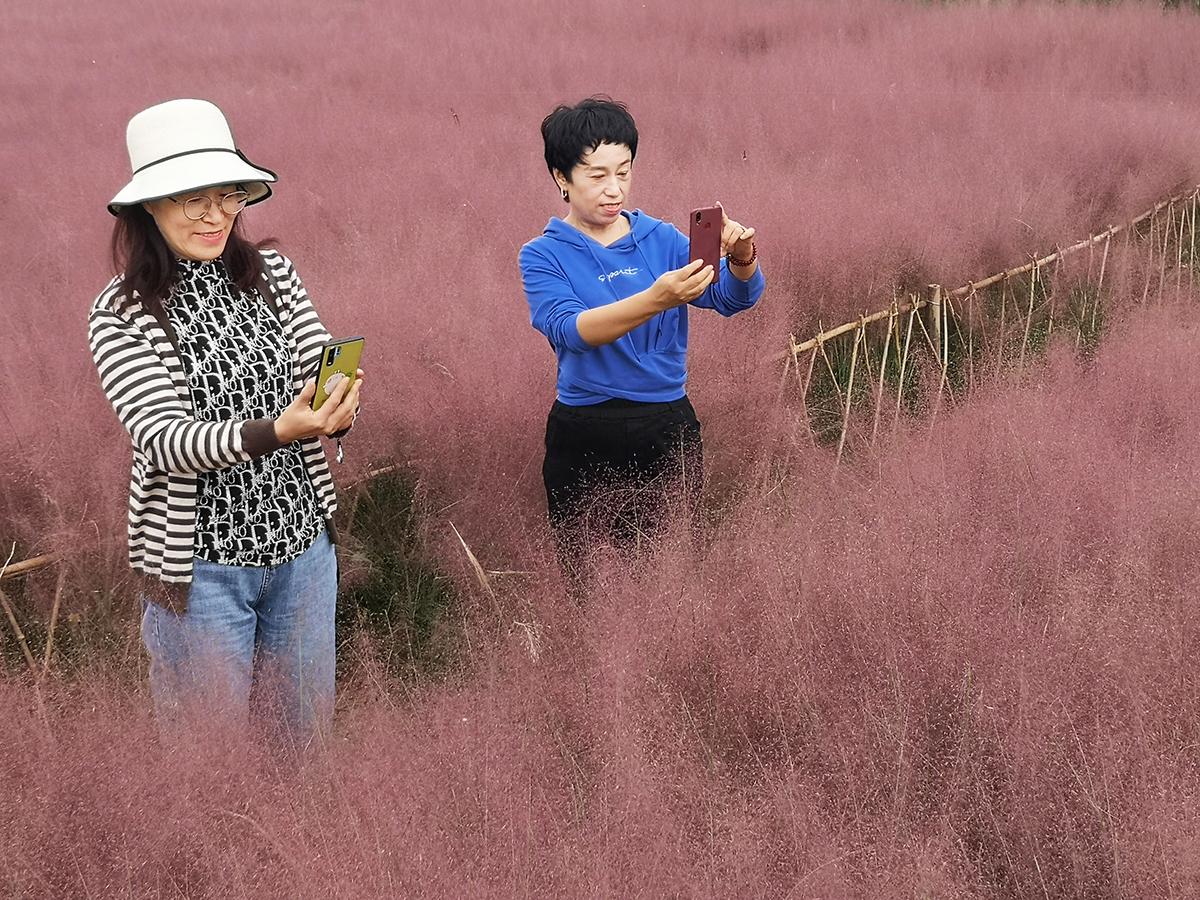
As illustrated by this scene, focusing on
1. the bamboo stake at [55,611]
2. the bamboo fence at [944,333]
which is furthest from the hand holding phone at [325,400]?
the bamboo fence at [944,333]

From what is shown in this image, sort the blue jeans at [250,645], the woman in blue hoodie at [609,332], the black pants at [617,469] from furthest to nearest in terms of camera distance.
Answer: the black pants at [617,469], the woman in blue hoodie at [609,332], the blue jeans at [250,645]

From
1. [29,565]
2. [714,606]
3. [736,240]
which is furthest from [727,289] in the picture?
[29,565]

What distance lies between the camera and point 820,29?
9.49 meters

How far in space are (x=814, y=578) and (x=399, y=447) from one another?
58.5 inches

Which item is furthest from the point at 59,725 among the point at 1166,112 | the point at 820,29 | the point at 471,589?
the point at 820,29

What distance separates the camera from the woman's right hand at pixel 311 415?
1584 millimetres

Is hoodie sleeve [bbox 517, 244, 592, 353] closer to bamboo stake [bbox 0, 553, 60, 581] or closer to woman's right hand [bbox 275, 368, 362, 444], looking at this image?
woman's right hand [bbox 275, 368, 362, 444]

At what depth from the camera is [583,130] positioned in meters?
2.06

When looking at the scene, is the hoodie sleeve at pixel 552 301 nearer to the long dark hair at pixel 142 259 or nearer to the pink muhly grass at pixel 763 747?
the pink muhly grass at pixel 763 747

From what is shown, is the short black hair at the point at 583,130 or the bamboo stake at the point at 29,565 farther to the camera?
the bamboo stake at the point at 29,565

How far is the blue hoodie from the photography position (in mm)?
2143

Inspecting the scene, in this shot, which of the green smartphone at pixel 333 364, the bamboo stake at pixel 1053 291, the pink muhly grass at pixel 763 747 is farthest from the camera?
the bamboo stake at pixel 1053 291

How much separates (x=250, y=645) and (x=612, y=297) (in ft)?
3.07

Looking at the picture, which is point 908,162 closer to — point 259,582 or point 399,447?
point 399,447
